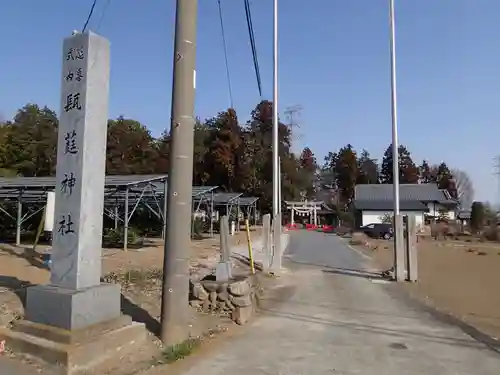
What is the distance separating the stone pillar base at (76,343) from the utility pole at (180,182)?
538 millimetres

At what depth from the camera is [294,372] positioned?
17.2 feet

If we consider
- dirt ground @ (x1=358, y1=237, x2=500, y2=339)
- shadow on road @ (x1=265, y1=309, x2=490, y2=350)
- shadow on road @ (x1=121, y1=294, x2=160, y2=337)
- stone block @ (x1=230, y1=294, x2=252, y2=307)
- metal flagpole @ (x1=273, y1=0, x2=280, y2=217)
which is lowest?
dirt ground @ (x1=358, y1=237, x2=500, y2=339)

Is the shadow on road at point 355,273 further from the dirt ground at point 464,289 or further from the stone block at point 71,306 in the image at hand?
the stone block at point 71,306

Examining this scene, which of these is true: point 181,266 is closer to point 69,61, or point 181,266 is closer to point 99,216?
point 99,216

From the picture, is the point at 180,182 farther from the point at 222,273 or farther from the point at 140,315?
→ the point at 222,273

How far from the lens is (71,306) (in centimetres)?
518

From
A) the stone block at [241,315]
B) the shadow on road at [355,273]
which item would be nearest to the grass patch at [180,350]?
the stone block at [241,315]

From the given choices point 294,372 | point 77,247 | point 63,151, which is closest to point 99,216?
point 77,247

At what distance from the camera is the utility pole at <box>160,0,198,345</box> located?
6.05 metres

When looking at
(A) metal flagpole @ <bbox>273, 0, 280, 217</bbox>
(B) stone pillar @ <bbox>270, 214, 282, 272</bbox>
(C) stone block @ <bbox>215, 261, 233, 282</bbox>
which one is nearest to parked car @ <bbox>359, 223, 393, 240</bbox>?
(A) metal flagpole @ <bbox>273, 0, 280, 217</bbox>

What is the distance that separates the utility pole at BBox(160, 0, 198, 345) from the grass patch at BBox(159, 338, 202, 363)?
117 millimetres

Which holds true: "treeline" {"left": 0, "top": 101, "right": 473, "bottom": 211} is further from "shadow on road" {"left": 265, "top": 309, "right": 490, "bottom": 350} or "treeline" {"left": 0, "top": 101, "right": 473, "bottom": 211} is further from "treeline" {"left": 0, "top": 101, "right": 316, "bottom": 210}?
"shadow on road" {"left": 265, "top": 309, "right": 490, "bottom": 350}

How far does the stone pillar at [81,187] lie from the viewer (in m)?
→ 5.57

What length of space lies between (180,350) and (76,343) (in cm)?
131
